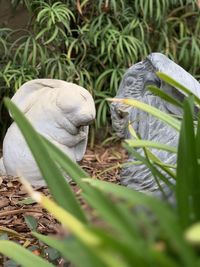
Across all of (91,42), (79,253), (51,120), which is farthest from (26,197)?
(79,253)

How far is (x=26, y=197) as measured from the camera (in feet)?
12.0

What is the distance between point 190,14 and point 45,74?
48.0 inches

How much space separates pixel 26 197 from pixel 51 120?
477mm

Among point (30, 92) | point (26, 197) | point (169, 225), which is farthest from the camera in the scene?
point (30, 92)

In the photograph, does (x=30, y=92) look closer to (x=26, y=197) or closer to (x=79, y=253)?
(x=26, y=197)

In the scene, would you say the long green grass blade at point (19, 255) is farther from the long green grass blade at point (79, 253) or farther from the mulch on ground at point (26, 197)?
the mulch on ground at point (26, 197)

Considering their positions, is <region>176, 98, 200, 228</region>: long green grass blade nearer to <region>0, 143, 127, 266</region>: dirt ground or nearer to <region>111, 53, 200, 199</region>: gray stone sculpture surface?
<region>0, 143, 127, 266</region>: dirt ground

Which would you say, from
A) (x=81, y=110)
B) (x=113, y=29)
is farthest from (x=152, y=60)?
(x=113, y=29)

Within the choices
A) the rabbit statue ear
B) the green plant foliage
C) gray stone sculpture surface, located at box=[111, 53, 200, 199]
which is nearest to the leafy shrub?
gray stone sculpture surface, located at box=[111, 53, 200, 199]

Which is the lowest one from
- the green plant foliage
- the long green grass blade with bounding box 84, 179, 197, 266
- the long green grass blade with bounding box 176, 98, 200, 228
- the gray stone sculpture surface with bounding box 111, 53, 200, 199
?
the green plant foliage

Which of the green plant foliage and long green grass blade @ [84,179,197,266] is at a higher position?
long green grass blade @ [84,179,197,266]

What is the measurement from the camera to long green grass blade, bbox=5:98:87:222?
4.21 ft

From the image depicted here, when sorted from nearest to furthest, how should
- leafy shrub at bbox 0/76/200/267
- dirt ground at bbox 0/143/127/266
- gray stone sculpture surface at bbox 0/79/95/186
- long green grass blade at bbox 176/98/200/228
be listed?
leafy shrub at bbox 0/76/200/267
long green grass blade at bbox 176/98/200/228
dirt ground at bbox 0/143/127/266
gray stone sculpture surface at bbox 0/79/95/186

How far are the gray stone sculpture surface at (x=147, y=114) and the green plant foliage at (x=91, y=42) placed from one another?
1600 mm
